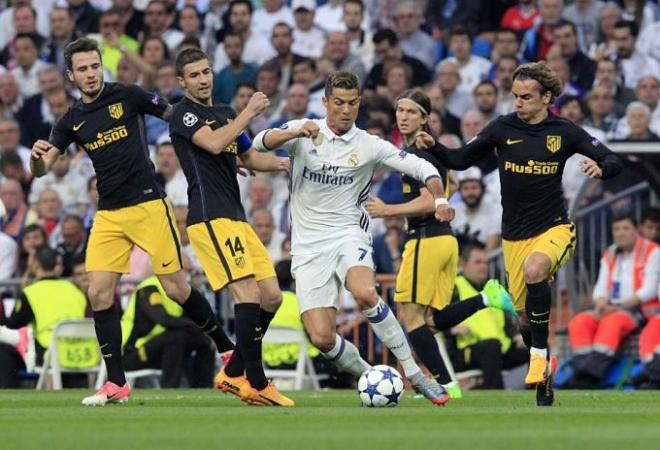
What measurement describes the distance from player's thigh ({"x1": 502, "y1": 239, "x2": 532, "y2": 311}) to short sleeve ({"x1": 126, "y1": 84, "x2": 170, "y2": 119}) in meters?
2.88

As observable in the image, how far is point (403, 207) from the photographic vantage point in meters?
13.9

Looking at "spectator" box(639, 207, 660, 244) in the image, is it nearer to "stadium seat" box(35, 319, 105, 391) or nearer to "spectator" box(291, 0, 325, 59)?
"stadium seat" box(35, 319, 105, 391)

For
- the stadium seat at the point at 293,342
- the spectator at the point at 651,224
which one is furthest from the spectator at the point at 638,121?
the stadium seat at the point at 293,342

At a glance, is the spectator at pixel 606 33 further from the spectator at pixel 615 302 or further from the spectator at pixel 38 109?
the spectator at pixel 38 109

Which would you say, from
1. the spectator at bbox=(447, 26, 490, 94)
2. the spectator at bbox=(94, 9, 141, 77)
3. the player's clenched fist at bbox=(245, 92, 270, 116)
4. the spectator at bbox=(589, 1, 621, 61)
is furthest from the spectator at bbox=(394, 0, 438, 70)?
the player's clenched fist at bbox=(245, 92, 270, 116)

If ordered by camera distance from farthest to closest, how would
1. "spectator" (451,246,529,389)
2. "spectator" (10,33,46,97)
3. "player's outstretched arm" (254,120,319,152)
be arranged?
"spectator" (10,33,46,97)
"spectator" (451,246,529,389)
"player's outstretched arm" (254,120,319,152)

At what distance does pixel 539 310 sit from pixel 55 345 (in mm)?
7044

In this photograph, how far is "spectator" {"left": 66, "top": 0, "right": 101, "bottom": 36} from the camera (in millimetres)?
24969

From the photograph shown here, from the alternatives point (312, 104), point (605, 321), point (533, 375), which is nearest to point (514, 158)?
point (533, 375)

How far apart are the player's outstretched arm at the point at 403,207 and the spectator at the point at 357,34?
8672mm

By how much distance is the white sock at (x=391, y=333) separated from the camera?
12828 millimetres

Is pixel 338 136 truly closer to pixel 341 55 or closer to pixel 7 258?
pixel 7 258

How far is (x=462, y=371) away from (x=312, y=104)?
5.42 metres

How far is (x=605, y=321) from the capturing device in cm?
1817
